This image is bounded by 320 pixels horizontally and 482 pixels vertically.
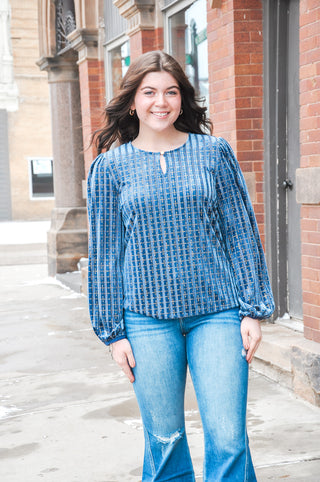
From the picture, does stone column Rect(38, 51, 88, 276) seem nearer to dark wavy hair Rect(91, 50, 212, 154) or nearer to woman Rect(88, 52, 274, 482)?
dark wavy hair Rect(91, 50, 212, 154)

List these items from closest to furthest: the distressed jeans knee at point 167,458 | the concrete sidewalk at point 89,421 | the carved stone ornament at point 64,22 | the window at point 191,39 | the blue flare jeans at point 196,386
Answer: the blue flare jeans at point 196,386 → the distressed jeans knee at point 167,458 → the concrete sidewalk at point 89,421 → the window at point 191,39 → the carved stone ornament at point 64,22

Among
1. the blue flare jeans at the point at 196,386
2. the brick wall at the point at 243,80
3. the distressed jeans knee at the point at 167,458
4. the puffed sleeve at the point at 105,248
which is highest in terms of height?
the brick wall at the point at 243,80

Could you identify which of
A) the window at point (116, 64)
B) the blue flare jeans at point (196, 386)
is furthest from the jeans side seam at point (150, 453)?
the window at point (116, 64)

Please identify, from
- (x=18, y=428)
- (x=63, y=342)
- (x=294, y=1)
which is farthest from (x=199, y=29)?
(x=18, y=428)

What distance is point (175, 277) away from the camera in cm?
242

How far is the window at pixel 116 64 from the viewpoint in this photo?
927 centimetres

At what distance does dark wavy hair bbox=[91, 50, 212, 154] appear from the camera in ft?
8.25

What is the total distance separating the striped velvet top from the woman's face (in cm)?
11

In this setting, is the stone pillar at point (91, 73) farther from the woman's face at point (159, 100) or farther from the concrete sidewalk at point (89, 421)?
the woman's face at point (159, 100)

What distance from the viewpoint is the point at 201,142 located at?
2.52 meters

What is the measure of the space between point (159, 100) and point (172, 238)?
0.49 metres

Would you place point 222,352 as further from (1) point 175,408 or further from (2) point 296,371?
(2) point 296,371

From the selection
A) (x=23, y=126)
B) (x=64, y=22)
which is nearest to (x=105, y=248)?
(x=64, y=22)

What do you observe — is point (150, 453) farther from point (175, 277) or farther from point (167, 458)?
point (175, 277)
